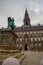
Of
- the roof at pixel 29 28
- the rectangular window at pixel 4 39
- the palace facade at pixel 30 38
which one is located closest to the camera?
the rectangular window at pixel 4 39

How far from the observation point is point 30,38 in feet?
242

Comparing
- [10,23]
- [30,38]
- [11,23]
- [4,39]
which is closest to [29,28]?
[30,38]

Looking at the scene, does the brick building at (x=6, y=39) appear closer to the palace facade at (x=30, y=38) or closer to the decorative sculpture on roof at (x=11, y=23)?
the decorative sculpture on roof at (x=11, y=23)

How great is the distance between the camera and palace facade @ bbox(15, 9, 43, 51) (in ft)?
235

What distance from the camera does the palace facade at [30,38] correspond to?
71.5 m

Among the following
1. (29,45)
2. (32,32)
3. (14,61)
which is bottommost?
(29,45)

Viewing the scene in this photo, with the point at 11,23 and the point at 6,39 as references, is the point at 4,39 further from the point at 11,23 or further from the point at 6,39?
the point at 11,23

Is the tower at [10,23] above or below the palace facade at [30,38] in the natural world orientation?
above

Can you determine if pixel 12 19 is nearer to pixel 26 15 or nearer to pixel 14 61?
pixel 14 61

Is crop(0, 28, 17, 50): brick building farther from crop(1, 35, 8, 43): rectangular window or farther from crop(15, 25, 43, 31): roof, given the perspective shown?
crop(15, 25, 43, 31): roof

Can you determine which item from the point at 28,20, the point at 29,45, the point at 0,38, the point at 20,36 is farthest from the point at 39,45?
the point at 0,38

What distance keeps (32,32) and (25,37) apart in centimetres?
423

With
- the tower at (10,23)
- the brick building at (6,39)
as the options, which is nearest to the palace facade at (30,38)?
the tower at (10,23)

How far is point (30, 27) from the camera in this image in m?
77.1
